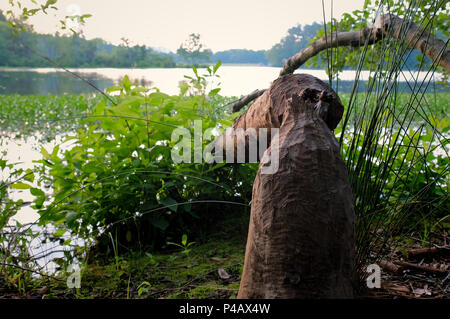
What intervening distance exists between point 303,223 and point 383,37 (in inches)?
41.1

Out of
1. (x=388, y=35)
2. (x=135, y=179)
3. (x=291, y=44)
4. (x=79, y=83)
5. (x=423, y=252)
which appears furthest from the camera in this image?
(x=79, y=83)

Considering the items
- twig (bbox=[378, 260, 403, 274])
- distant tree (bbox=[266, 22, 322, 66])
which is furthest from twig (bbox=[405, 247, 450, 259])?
distant tree (bbox=[266, 22, 322, 66])

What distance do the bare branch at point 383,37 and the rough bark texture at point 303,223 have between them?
0.39 meters

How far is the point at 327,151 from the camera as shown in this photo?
2.71 feet

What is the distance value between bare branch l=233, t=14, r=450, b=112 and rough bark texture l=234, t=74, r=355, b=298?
15.4 inches

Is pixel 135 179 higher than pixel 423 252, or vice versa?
pixel 135 179

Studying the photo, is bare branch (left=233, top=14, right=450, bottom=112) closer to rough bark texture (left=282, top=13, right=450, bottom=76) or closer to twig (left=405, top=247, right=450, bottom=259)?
rough bark texture (left=282, top=13, right=450, bottom=76)

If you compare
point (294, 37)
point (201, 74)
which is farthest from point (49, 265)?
point (294, 37)

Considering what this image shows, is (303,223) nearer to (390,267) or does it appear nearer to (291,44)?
(390,267)

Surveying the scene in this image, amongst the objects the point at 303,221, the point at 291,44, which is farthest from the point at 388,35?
the point at 291,44

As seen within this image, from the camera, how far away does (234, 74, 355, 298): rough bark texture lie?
0.77 m

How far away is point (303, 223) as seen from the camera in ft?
2.55
